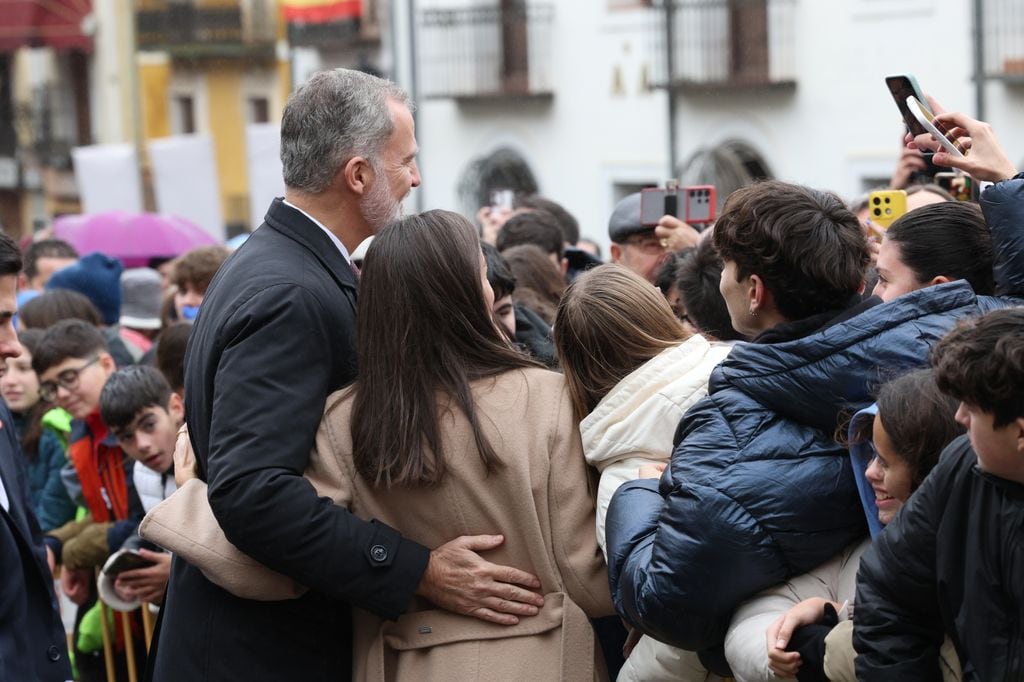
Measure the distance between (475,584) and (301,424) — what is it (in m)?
0.42

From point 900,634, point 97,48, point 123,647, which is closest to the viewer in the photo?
point 900,634

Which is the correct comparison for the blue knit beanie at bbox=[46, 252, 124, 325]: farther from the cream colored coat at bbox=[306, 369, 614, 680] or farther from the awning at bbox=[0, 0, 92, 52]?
the awning at bbox=[0, 0, 92, 52]

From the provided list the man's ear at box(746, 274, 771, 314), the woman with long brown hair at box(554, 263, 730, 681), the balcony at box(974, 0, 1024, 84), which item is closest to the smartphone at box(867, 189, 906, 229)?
the woman with long brown hair at box(554, 263, 730, 681)

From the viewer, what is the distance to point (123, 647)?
5164 mm

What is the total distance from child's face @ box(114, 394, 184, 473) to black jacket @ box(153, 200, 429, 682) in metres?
1.61

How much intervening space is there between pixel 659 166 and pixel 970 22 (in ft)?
14.8

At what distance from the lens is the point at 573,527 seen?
2.95m

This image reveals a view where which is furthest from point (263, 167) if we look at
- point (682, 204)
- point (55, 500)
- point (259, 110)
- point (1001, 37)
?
point (259, 110)

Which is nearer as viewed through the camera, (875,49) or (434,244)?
(434,244)

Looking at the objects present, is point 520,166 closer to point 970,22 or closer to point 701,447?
point 970,22

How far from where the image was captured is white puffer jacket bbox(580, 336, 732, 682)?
2.91 m

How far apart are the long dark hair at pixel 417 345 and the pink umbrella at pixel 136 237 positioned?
863 cm

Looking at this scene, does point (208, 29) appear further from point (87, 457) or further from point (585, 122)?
point (87, 457)

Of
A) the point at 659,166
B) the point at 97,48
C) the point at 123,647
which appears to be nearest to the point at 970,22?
the point at 659,166
